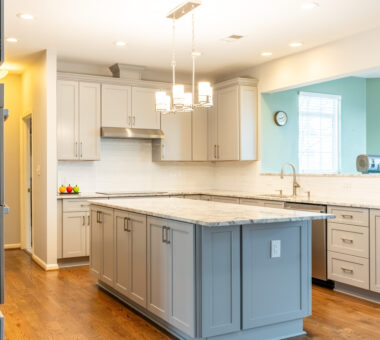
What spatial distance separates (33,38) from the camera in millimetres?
5242

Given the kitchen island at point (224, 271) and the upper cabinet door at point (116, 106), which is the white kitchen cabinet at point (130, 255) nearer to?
the kitchen island at point (224, 271)

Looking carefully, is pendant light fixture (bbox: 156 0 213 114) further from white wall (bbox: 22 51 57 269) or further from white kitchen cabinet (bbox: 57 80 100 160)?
white kitchen cabinet (bbox: 57 80 100 160)

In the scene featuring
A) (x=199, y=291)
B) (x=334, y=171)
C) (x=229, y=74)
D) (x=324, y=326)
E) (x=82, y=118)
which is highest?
(x=229, y=74)

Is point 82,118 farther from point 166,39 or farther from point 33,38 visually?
point 166,39

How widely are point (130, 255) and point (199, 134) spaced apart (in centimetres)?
343

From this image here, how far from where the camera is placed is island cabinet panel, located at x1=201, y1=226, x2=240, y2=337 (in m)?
3.02

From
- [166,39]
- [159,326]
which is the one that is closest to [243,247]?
[159,326]

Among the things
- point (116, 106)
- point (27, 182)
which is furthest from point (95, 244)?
point (27, 182)

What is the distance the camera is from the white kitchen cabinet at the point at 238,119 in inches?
254

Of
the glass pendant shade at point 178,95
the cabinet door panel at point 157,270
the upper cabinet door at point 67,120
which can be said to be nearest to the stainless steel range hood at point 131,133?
the upper cabinet door at point 67,120

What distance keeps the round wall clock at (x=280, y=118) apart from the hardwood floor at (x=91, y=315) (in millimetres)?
2611

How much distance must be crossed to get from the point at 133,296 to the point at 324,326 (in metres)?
1.54

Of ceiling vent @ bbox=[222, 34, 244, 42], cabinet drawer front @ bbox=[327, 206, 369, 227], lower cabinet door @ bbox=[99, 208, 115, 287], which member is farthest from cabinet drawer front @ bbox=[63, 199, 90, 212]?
Answer: cabinet drawer front @ bbox=[327, 206, 369, 227]

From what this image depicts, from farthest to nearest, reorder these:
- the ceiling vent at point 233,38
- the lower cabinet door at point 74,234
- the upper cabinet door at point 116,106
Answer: the upper cabinet door at point 116,106 < the lower cabinet door at point 74,234 < the ceiling vent at point 233,38
